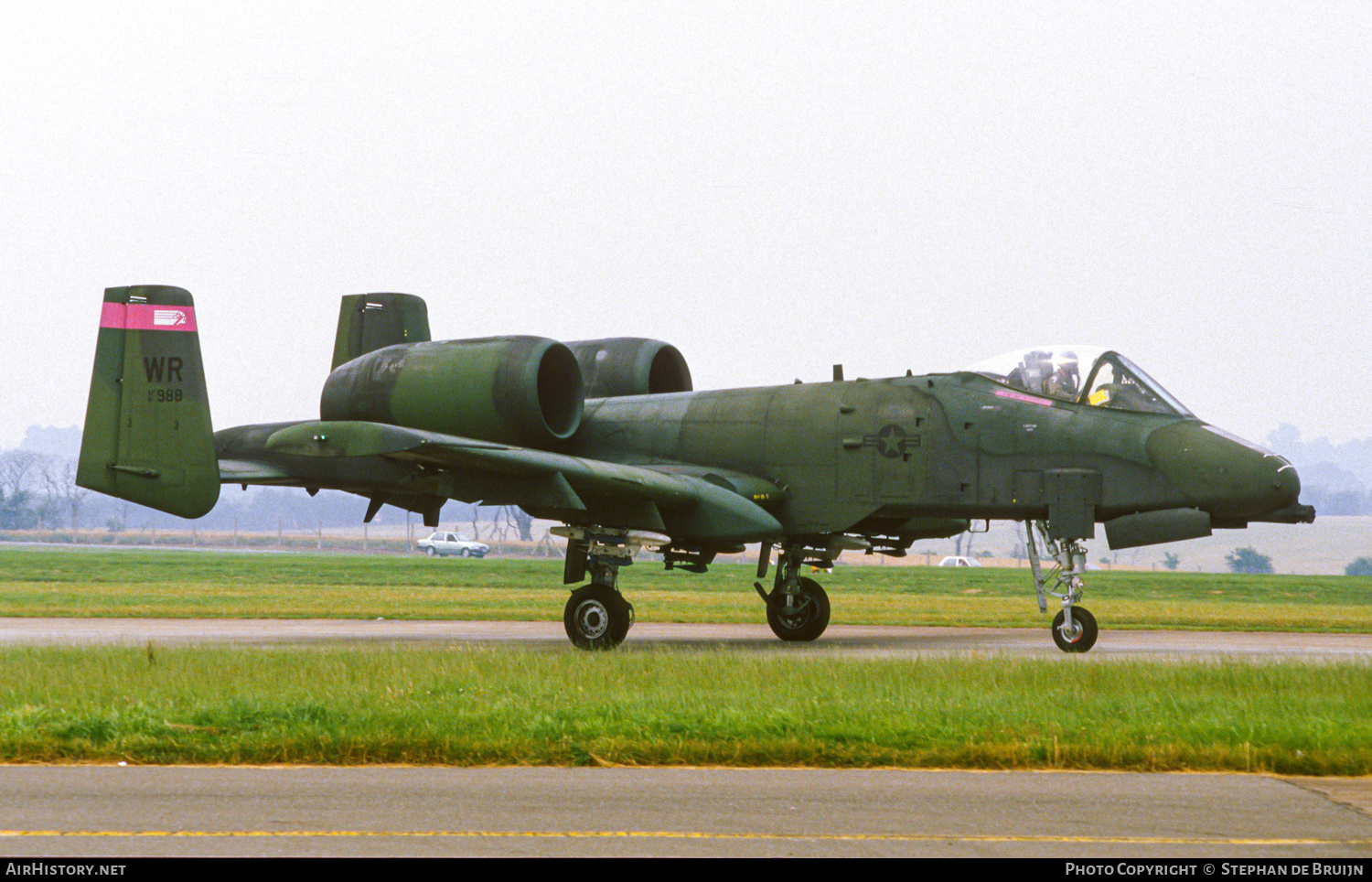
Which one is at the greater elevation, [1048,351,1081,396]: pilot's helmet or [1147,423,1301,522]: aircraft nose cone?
→ [1048,351,1081,396]: pilot's helmet

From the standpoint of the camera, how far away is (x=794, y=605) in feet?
66.8

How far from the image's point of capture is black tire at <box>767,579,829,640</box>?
802 inches

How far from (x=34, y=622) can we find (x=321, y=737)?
17.5 meters

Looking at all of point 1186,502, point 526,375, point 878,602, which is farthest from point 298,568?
point 1186,502

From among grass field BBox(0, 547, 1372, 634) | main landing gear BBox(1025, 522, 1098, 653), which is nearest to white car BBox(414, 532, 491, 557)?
grass field BBox(0, 547, 1372, 634)

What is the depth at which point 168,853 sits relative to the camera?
6.13 metres

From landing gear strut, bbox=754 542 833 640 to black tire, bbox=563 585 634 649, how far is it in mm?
2998

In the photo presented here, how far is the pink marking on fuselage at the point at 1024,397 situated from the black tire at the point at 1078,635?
2.55 metres

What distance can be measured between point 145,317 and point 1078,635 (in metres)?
12.4

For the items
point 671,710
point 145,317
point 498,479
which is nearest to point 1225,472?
point 498,479

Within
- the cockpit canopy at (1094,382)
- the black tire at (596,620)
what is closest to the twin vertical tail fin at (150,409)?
the black tire at (596,620)

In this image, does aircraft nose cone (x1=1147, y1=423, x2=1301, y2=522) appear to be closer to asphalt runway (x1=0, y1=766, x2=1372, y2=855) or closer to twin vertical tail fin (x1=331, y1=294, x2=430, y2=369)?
asphalt runway (x1=0, y1=766, x2=1372, y2=855)

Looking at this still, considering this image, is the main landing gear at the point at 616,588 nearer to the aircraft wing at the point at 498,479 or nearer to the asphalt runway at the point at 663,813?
the aircraft wing at the point at 498,479
